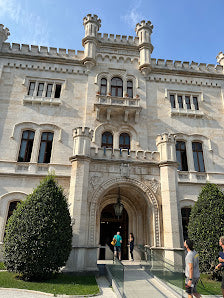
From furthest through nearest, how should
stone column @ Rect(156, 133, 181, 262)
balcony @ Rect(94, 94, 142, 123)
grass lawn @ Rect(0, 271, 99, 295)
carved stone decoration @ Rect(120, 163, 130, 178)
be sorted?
balcony @ Rect(94, 94, 142, 123) → carved stone decoration @ Rect(120, 163, 130, 178) → stone column @ Rect(156, 133, 181, 262) → grass lawn @ Rect(0, 271, 99, 295)

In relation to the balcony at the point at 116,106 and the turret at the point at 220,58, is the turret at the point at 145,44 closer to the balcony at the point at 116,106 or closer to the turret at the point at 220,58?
the balcony at the point at 116,106

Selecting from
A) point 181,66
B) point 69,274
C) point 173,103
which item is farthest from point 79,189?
point 181,66

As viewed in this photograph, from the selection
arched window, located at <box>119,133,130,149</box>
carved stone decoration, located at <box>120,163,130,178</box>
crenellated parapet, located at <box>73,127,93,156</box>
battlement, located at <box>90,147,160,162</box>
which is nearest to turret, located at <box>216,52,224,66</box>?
arched window, located at <box>119,133,130,149</box>

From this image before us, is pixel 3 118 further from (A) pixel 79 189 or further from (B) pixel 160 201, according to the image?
(B) pixel 160 201

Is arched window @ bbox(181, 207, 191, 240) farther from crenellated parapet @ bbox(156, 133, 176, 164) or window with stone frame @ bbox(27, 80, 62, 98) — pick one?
window with stone frame @ bbox(27, 80, 62, 98)

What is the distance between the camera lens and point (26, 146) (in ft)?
53.6

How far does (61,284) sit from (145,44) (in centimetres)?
2031

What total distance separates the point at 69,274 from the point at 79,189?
13.1 ft

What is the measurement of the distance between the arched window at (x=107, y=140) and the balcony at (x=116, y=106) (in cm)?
128

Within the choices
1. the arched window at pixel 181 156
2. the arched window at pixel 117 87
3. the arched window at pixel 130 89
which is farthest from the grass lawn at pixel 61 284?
the arched window at pixel 130 89

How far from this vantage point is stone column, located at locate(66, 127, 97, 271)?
401 inches

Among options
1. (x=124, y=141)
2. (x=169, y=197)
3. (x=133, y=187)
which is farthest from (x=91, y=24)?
(x=169, y=197)

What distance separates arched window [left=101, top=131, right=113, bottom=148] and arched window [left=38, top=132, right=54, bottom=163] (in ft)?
13.7

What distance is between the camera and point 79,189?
36.8 ft
